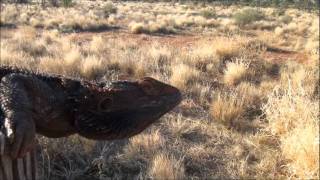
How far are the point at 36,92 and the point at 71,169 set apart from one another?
2.62m

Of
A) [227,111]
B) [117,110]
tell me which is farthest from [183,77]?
[117,110]

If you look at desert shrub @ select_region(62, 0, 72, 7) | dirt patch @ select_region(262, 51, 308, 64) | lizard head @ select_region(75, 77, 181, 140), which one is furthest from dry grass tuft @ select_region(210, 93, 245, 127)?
desert shrub @ select_region(62, 0, 72, 7)

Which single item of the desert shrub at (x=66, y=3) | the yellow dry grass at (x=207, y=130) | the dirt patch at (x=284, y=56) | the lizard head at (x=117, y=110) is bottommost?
the dirt patch at (x=284, y=56)

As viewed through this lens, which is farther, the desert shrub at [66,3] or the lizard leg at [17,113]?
the desert shrub at [66,3]

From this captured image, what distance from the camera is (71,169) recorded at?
594 cm

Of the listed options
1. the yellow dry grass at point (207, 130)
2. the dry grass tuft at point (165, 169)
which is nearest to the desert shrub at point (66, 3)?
the yellow dry grass at point (207, 130)

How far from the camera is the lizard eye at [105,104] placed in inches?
141

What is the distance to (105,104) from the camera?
3.59 meters

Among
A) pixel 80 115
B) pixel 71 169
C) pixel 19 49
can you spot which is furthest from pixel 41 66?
pixel 80 115

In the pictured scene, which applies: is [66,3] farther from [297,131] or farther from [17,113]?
[17,113]

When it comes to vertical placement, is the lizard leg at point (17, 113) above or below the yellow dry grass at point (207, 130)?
above

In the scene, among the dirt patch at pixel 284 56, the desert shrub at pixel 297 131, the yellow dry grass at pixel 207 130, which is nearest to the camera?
the desert shrub at pixel 297 131

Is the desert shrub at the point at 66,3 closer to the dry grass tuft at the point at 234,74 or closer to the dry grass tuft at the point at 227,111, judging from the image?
the dry grass tuft at the point at 234,74

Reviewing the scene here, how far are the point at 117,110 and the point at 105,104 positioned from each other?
0.30 ft
